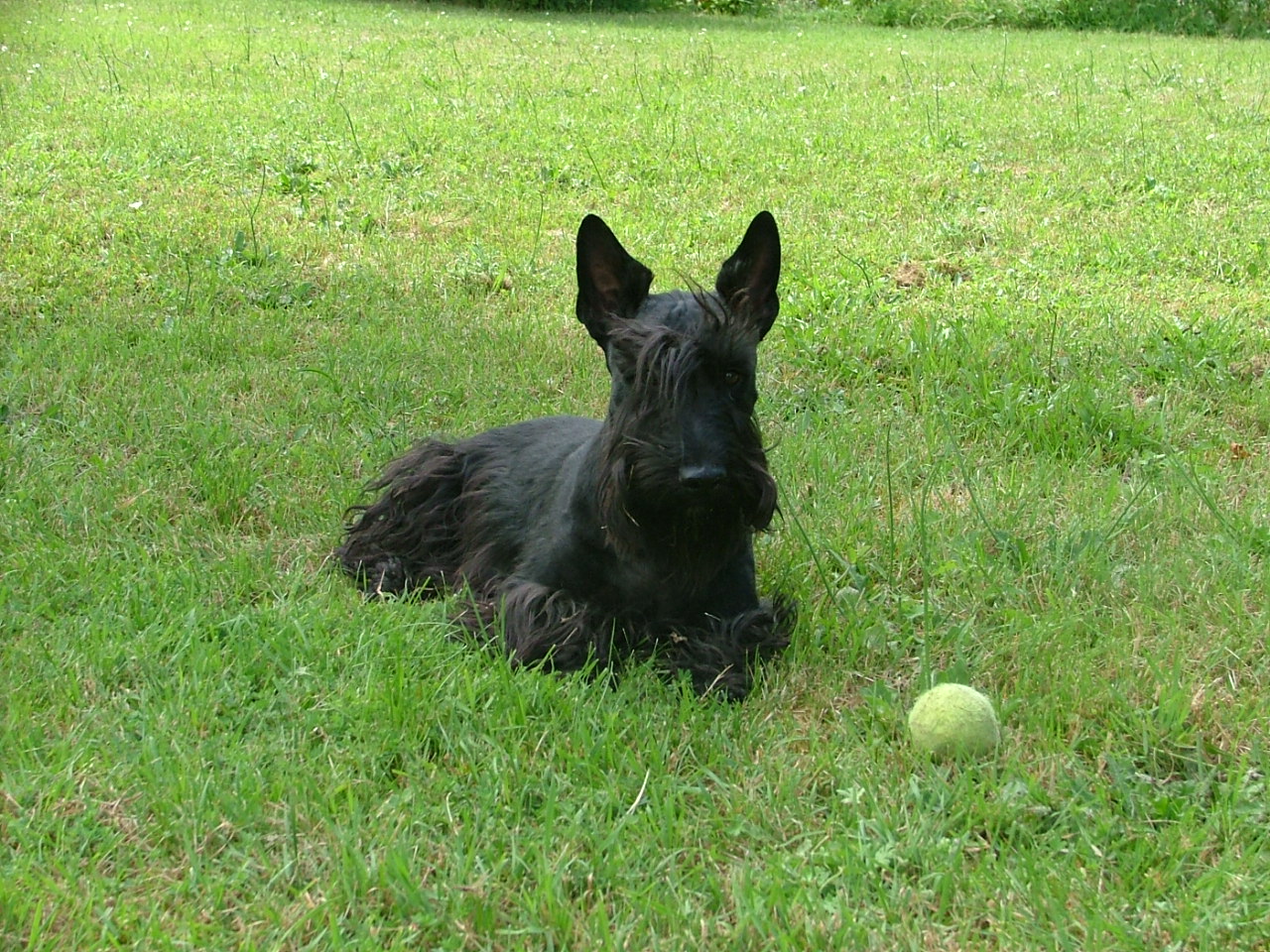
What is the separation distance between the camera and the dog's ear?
3488 mm

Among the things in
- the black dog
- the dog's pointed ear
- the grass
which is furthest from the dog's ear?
the grass

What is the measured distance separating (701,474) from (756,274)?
2.37ft

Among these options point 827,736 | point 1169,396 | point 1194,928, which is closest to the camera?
point 1194,928

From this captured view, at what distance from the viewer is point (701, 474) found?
10.2 ft

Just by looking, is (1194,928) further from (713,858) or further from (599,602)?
(599,602)

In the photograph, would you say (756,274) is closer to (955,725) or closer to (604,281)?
(604,281)

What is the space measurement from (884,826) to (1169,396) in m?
3.22

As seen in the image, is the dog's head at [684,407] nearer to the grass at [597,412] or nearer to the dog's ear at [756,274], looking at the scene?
the dog's ear at [756,274]

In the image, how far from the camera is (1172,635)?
346 centimetres

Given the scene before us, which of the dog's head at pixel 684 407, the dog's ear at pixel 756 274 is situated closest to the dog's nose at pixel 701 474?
the dog's head at pixel 684 407

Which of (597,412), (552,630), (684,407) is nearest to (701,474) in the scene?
(684,407)

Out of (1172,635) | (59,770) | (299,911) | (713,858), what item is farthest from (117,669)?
(1172,635)

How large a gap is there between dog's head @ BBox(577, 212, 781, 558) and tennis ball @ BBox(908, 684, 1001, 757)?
0.64 metres

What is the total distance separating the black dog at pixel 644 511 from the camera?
3.17 m
